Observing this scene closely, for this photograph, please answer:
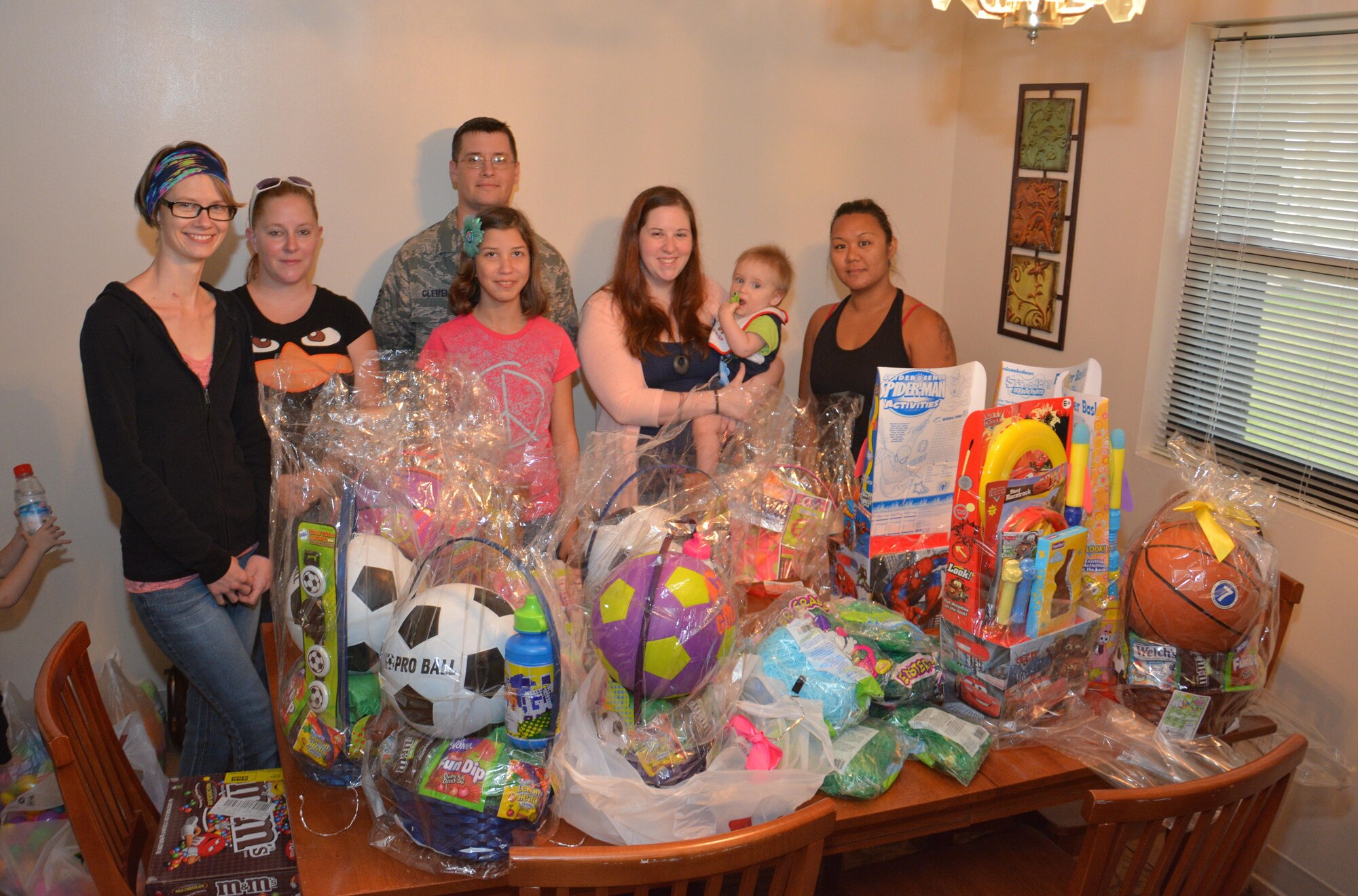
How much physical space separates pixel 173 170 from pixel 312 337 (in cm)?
72

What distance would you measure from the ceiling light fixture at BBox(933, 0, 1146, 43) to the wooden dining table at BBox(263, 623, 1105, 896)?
1.30 meters

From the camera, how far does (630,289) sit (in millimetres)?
2953

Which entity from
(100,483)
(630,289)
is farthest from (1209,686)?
(100,483)

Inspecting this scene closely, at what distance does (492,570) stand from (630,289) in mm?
1538

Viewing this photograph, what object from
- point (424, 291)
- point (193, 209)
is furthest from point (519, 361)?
point (193, 209)

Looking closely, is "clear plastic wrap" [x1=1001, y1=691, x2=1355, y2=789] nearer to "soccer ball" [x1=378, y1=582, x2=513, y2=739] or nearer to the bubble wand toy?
the bubble wand toy

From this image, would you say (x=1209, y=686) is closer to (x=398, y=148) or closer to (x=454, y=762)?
(x=454, y=762)

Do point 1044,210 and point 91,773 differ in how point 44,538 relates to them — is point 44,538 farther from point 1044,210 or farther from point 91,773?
point 1044,210

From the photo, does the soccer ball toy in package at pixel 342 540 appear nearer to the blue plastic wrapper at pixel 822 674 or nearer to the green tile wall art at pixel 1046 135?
the blue plastic wrapper at pixel 822 674

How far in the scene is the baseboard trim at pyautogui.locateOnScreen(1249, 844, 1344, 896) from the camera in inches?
104

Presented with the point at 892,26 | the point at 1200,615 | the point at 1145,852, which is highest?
the point at 892,26

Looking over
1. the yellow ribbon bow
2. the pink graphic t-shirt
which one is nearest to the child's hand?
the pink graphic t-shirt

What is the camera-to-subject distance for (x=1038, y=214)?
11.6ft

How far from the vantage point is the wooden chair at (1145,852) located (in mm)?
1403
